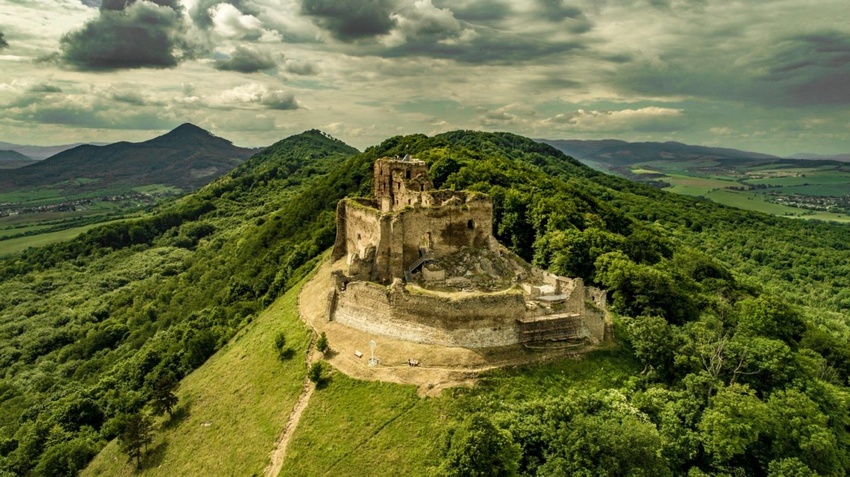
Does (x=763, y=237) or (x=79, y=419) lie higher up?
(x=763, y=237)

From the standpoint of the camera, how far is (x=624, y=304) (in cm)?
4984

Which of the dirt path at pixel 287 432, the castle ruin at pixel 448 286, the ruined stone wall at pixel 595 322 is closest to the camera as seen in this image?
the dirt path at pixel 287 432

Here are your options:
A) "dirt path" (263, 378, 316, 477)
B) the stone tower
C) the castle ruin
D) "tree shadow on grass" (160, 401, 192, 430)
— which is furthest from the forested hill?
the stone tower

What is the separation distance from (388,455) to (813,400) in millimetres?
32140

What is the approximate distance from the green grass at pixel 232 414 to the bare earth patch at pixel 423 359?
3742 mm

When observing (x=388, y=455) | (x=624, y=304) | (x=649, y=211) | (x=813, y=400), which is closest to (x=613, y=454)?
(x=388, y=455)

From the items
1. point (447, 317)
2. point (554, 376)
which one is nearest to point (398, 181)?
point (447, 317)

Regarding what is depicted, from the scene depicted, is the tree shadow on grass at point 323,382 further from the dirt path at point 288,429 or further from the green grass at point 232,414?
the green grass at point 232,414

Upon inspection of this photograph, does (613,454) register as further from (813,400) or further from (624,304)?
(624,304)

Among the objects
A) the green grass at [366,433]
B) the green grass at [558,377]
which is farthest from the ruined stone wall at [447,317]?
the green grass at [366,433]

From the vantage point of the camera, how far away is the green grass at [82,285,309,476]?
31.9 m

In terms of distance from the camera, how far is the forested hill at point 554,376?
29.6m

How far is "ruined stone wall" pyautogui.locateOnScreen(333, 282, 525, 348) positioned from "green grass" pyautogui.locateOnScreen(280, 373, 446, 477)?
4.36 meters

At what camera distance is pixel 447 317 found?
33.1 m
